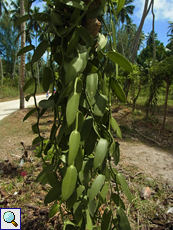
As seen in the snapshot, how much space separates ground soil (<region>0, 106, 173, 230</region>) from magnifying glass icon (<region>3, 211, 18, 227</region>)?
156 millimetres

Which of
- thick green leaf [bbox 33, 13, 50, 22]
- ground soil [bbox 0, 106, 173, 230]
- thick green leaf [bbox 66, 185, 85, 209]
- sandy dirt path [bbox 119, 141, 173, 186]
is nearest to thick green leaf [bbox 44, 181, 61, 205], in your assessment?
thick green leaf [bbox 66, 185, 85, 209]

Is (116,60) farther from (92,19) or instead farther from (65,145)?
(65,145)

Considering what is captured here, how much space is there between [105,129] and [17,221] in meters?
0.58

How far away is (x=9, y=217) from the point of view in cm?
67

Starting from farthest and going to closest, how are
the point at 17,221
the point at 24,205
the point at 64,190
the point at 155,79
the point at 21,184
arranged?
the point at 155,79 → the point at 21,184 → the point at 24,205 → the point at 17,221 → the point at 64,190

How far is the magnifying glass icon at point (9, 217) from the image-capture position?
661mm

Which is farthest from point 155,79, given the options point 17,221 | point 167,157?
point 17,221

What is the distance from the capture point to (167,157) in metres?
2.07

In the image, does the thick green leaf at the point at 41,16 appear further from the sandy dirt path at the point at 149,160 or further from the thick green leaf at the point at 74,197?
the sandy dirt path at the point at 149,160

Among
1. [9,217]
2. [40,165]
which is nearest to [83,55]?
[9,217]

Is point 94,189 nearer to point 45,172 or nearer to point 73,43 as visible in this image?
point 45,172

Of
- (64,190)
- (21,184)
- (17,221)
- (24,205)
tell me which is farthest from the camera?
(21,184)

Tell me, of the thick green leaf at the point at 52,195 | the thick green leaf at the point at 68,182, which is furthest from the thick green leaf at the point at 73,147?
the thick green leaf at the point at 52,195

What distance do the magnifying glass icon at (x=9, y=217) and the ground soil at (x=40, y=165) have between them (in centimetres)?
16
